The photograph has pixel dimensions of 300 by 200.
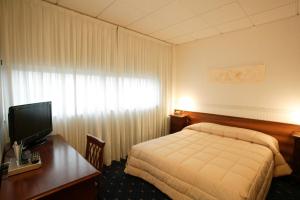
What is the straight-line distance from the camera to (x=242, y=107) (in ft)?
10.5

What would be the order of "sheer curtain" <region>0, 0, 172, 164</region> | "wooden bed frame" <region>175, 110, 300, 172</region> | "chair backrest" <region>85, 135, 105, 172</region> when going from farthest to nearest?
"wooden bed frame" <region>175, 110, 300, 172</region> < "sheer curtain" <region>0, 0, 172, 164</region> < "chair backrest" <region>85, 135, 105, 172</region>

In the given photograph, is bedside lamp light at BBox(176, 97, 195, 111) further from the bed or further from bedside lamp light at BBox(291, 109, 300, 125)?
bedside lamp light at BBox(291, 109, 300, 125)

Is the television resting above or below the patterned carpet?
above

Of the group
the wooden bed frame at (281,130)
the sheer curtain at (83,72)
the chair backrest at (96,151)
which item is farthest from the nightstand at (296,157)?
the chair backrest at (96,151)

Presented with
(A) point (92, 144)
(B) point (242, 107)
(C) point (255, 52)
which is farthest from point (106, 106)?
(C) point (255, 52)

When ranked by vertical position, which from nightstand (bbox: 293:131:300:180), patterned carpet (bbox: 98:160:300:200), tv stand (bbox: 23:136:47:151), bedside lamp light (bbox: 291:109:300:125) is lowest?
patterned carpet (bbox: 98:160:300:200)

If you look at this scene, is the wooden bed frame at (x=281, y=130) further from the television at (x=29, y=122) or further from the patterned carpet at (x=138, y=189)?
the television at (x=29, y=122)

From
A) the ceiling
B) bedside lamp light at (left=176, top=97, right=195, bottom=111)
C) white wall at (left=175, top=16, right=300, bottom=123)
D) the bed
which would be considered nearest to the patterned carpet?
the bed

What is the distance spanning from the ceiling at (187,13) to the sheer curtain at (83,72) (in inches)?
11.7

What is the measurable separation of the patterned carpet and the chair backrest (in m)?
0.50

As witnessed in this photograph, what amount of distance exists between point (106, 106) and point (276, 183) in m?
3.06

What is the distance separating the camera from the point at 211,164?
190cm

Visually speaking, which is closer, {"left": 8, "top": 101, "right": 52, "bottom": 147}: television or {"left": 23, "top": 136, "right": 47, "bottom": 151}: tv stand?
{"left": 8, "top": 101, "right": 52, "bottom": 147}: television

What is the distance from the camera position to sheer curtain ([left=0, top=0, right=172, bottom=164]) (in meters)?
2.10
